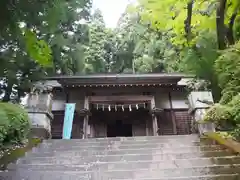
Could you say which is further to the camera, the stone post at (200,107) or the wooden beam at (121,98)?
the wooden beam at (121,98)

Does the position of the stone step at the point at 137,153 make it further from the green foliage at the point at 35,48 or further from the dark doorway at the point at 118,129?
the dark doorway at the point at 118,129

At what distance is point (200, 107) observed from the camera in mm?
9438

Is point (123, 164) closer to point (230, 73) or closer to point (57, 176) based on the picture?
point (57, 176)

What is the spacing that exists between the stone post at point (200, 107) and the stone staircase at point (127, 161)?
3.50 feet

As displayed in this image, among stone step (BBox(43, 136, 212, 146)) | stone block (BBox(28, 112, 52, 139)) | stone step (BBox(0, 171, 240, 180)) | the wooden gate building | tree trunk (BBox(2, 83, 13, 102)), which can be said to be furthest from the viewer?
the wooden gate building

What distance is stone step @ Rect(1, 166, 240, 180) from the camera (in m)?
4.71

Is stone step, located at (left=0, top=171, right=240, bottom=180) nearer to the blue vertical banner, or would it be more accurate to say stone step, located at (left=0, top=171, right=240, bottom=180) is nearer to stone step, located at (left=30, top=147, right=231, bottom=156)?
stone step, located at (left=30, top=147, right=231, bottom=156)

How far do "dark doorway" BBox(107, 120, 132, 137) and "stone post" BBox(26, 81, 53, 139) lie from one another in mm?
6418

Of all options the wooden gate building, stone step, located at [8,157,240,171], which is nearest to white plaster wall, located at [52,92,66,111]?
the wooden gate building

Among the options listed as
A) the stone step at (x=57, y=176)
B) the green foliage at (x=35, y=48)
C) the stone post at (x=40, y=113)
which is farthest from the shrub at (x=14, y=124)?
the stone post at (x=40, y=113)

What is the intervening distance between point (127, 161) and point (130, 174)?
0.95 meters

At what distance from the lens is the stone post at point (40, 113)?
873cm

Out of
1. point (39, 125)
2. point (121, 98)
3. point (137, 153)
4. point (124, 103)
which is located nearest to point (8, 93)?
point (39, 125)

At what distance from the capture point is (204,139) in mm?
7805
